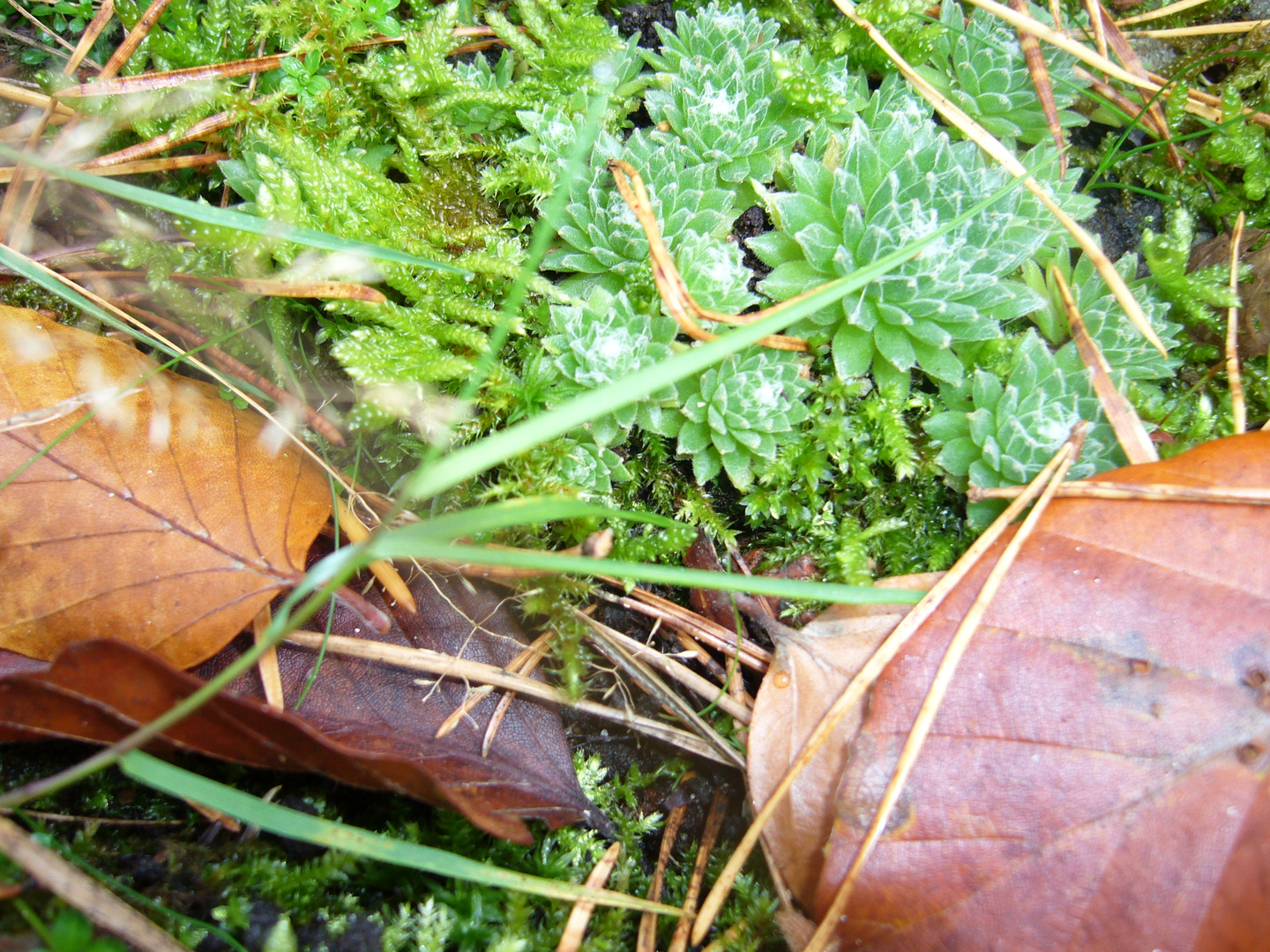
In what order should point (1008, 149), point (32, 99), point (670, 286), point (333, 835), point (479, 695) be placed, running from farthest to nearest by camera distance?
point (1008, 149) → point (32, 99) → point (670, 286) → point (479, 695) → point (333, 835)

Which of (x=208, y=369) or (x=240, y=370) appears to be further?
(x=240, y=370)

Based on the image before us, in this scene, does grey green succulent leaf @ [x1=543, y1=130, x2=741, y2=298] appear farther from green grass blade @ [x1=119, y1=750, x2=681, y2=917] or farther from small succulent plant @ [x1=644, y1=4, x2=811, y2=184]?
green grass blade @ [x1=119, y1=750, x2=681, y2=917]

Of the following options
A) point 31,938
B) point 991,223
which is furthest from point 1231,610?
point 31,938

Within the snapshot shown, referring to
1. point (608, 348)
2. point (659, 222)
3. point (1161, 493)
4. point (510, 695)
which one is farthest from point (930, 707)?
point (659, 222)

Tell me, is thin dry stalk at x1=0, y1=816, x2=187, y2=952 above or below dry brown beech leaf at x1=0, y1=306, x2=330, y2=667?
below

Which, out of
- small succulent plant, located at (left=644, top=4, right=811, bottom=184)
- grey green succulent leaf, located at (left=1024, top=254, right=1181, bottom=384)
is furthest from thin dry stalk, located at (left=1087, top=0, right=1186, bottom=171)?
small succulent plant, located at (left=644, top=4, right=811, bottom=184)

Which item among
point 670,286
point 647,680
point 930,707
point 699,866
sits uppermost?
point 670,286

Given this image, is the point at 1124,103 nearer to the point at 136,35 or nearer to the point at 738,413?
the point at 738,413
